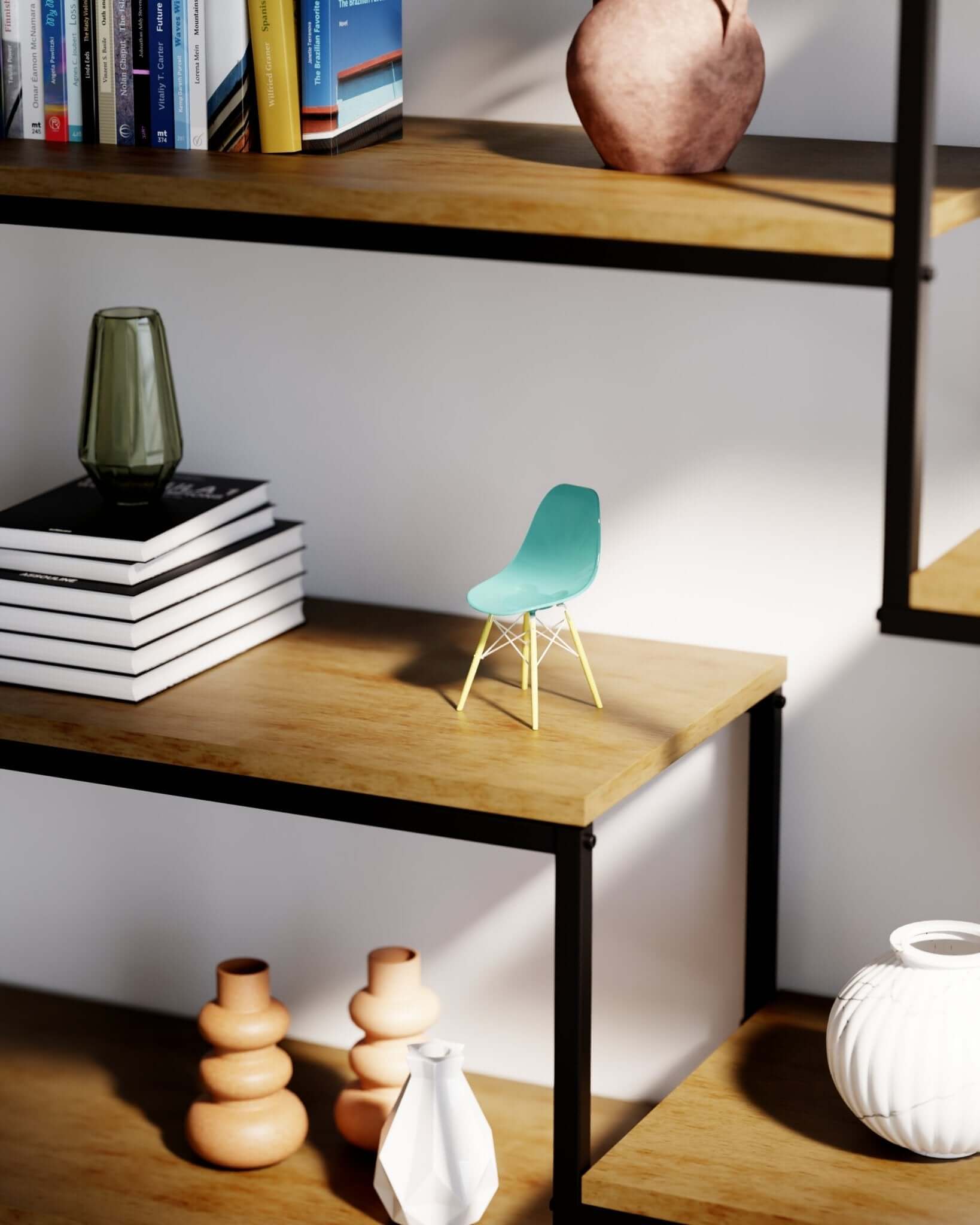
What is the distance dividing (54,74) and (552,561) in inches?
25.0

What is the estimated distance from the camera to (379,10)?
173 centimetres

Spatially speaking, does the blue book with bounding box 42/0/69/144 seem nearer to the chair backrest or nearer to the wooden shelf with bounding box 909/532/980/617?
the chair backrest

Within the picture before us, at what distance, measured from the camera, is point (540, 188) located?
1.50 metres

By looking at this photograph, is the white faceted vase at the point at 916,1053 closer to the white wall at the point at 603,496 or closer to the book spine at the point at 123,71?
the white wall at the point at 603,496

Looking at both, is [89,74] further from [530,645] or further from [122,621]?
[530,645]

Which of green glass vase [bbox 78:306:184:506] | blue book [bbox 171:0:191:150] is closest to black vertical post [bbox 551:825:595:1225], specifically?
green glass vase [bbox 78:306:184:506]

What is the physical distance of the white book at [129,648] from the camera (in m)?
1.74

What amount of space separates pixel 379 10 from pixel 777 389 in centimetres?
51

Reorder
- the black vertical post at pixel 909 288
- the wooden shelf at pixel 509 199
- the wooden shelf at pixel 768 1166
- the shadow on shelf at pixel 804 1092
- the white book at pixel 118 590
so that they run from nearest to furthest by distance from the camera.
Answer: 1. the black vertical post at pixel 909 288
2. the wooden shelf at pixel 509 199
3. the wooden shelf at pixel 768 1166
4. the shadow on shelf at pixel 804 1092
5. the white book at pixel 118 590

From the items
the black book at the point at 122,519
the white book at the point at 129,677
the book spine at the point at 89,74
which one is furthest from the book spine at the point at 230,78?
the white book at the point at 129,677

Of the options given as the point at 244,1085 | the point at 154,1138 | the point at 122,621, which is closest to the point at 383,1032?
the point at 244,1085

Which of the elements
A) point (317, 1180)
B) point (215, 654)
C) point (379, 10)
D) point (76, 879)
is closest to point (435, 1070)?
point (317, 1180)

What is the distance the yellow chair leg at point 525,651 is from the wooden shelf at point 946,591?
402 millimetres

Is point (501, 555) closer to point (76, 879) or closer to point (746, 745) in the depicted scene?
point (746, 745)
